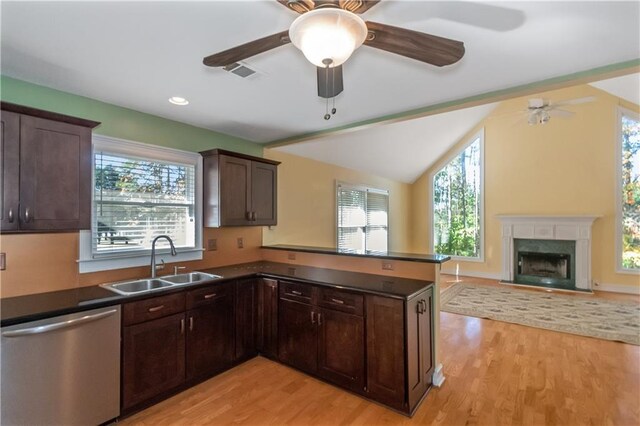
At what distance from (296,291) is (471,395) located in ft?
5.51

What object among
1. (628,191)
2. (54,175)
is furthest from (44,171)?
(628,191)

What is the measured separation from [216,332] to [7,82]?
8.07 ft

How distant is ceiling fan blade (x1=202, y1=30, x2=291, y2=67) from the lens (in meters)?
1.37

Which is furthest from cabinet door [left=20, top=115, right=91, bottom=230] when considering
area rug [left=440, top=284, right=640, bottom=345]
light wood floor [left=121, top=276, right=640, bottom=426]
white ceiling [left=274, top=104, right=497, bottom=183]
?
area rug [left=440, top=284, right=640, bottom=345]

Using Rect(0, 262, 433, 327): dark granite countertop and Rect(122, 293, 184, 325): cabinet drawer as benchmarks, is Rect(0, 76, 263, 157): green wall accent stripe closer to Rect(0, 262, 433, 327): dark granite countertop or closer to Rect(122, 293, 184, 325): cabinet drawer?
Rect(0, 262, 433, 327): dark granite countertop

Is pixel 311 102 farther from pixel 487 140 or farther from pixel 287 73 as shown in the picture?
pixel 487 140

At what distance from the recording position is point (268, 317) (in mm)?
3070

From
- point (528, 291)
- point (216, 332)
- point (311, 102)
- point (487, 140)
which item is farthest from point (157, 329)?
point (487, 140)

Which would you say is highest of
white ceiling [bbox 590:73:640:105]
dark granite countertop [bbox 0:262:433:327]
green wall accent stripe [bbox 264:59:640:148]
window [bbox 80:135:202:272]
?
white ceiling [bbox 590:73:640:105]

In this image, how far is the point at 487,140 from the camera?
7027 mm

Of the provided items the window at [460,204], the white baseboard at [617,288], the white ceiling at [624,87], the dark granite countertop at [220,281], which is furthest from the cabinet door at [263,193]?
the white baseboard at [617,288]

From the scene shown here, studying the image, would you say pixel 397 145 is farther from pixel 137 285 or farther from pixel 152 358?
pixel 152 358

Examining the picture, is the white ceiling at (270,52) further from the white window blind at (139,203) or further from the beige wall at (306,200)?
the beige wall at (306,200)

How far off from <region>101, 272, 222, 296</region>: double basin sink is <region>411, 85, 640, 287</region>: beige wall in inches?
204
